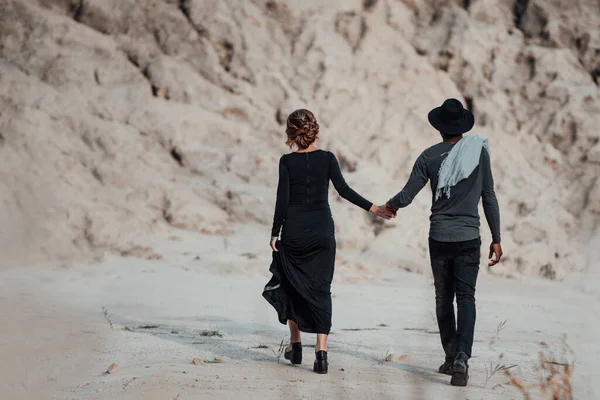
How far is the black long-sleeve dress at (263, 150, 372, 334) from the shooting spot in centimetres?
476

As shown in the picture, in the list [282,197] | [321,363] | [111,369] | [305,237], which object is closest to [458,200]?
[305,237]

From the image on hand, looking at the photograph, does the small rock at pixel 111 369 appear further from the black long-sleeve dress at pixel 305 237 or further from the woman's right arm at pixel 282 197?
the woman's right arm at pixel 282 197

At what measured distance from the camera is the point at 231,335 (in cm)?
588

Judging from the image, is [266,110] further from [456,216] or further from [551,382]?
[551,382]

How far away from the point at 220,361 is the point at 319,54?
8.81 metres

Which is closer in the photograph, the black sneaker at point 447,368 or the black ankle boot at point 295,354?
the black sneaker at point 447,368

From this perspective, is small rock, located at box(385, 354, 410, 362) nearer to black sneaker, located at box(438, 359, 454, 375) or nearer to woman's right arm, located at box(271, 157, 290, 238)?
black sneaker, located at box(438, 359, 454, 375)

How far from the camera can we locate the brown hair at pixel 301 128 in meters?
4.74

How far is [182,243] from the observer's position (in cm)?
991

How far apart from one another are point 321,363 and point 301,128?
1390 millimetres

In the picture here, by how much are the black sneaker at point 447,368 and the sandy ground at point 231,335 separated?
3.9 inches

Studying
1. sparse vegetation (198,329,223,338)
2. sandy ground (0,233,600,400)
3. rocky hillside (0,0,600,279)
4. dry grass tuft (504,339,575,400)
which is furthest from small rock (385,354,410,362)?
rocky hillside (0,0,600,279)

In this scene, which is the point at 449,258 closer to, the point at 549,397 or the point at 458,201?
the point at 458,201

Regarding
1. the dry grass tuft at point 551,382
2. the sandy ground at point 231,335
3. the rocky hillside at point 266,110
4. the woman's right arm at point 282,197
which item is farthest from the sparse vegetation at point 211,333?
the rocky hillside at point 266,110
